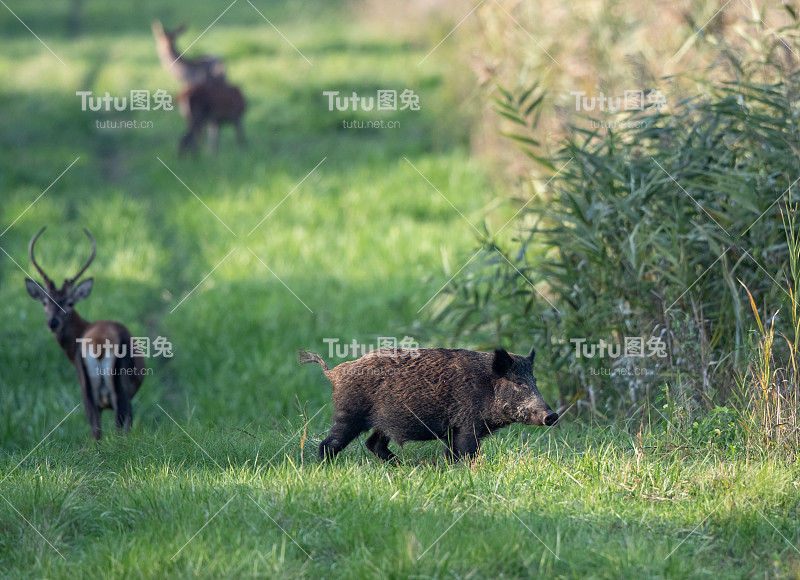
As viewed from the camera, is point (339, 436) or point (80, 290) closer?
point (339, 436)

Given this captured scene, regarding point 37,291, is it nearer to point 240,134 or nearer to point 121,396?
point 121,396

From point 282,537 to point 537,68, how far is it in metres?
8.13

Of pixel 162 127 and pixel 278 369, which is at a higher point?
pixel 162 127

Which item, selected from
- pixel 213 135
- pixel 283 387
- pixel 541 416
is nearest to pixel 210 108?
pixel 213 135

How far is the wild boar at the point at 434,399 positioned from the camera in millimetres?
4594

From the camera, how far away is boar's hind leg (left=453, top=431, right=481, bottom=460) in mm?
4613

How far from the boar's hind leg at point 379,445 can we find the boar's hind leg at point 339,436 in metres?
0.21

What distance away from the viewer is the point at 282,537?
380cm

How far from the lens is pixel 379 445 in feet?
16.1

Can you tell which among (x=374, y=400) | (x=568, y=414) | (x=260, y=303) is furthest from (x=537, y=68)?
(x=374, y=400)

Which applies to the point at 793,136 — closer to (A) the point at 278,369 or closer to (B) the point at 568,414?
(B) the point at 568,414

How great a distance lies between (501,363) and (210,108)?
10.2 meters

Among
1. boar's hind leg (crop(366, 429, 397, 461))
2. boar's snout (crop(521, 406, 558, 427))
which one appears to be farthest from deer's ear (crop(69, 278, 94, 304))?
boar's snout (crop(521, 406, 558, 427))

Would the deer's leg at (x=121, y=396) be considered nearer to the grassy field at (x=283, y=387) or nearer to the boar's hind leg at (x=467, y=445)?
the grassy field at (x=283, y=387)
